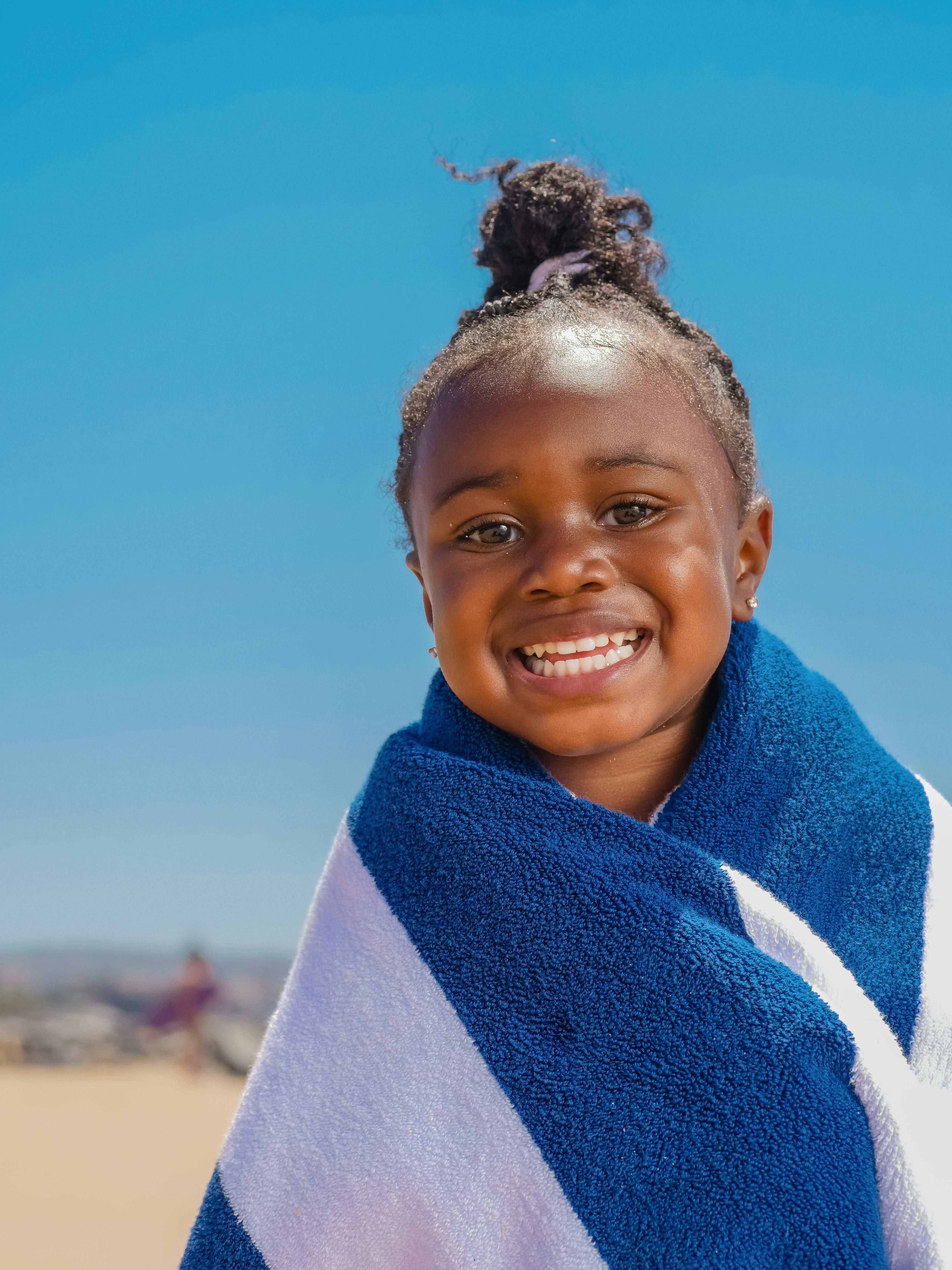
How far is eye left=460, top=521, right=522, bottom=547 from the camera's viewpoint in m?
1.88

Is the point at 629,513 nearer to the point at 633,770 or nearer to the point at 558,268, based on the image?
the point at 633,770

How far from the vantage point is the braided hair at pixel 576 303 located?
2.02 metres

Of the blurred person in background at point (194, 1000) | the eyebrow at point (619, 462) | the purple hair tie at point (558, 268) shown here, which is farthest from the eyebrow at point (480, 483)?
the blurred person in background at point (194, 1000)

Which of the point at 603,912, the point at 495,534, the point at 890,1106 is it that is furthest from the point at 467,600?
the point at 890,1106

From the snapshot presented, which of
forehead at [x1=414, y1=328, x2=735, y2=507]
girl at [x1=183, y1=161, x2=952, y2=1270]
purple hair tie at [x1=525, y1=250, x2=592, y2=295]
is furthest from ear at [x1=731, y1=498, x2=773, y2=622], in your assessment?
purple hair tie at [x1=525, y1=250, x2=592, y2=295]

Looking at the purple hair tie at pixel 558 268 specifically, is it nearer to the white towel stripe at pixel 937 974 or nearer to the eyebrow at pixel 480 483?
the eyebrow at pixel 480 483

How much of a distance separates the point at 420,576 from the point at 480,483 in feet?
1.32

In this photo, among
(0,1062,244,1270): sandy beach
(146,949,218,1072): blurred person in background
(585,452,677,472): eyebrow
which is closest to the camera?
(585,452,677,472): eyebrow

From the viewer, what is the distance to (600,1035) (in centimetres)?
159

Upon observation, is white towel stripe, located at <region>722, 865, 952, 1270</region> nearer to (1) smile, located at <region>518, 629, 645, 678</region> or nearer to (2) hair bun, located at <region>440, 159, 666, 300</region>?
(1) smile, located at <region>518, 629, 645, 678</region>

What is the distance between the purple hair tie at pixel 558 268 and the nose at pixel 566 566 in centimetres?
57

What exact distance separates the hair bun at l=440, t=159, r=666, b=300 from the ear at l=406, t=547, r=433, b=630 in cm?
49

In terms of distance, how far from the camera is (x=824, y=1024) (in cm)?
156

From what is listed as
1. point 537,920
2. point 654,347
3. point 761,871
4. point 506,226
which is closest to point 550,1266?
point 537,920
